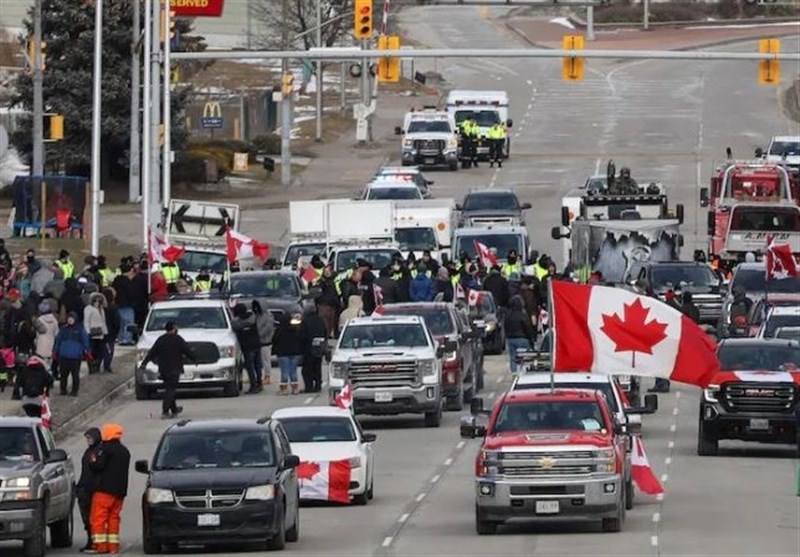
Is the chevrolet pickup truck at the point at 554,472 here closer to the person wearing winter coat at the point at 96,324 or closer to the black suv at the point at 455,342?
the black suv at the point at 455,342

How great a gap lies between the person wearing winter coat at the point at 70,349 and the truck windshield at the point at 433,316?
195 inches

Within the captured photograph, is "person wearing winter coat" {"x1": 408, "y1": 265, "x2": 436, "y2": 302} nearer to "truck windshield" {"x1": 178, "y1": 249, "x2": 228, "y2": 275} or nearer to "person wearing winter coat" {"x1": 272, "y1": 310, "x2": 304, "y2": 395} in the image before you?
"person wearing winter coat" {"x1": 272, "y1": 310, "x2": 304, "y2": 395}

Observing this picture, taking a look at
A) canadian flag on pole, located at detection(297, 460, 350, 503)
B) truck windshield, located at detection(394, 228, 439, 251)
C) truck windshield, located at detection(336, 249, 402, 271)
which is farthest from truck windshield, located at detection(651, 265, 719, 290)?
canadian flag on pole, located at detection(297, 460, 350, 503)

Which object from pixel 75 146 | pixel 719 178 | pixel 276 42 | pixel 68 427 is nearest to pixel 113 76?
pixel 75 146

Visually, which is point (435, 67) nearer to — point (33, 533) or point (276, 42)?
point (276, 42)

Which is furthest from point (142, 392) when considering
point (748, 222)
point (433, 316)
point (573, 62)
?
point (748, 222)

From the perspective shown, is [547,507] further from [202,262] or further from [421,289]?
[202,262]

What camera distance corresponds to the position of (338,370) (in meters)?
38.7

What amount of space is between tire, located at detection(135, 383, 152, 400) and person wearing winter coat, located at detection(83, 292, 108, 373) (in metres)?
1.19

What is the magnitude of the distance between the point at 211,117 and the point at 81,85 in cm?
823

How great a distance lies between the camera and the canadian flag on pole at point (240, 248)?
171 ft

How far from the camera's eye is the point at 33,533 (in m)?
25.8

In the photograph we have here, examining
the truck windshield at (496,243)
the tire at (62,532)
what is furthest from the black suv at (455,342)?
the truck windshield at (496,243)

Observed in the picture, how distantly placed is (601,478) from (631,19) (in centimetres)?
10608
